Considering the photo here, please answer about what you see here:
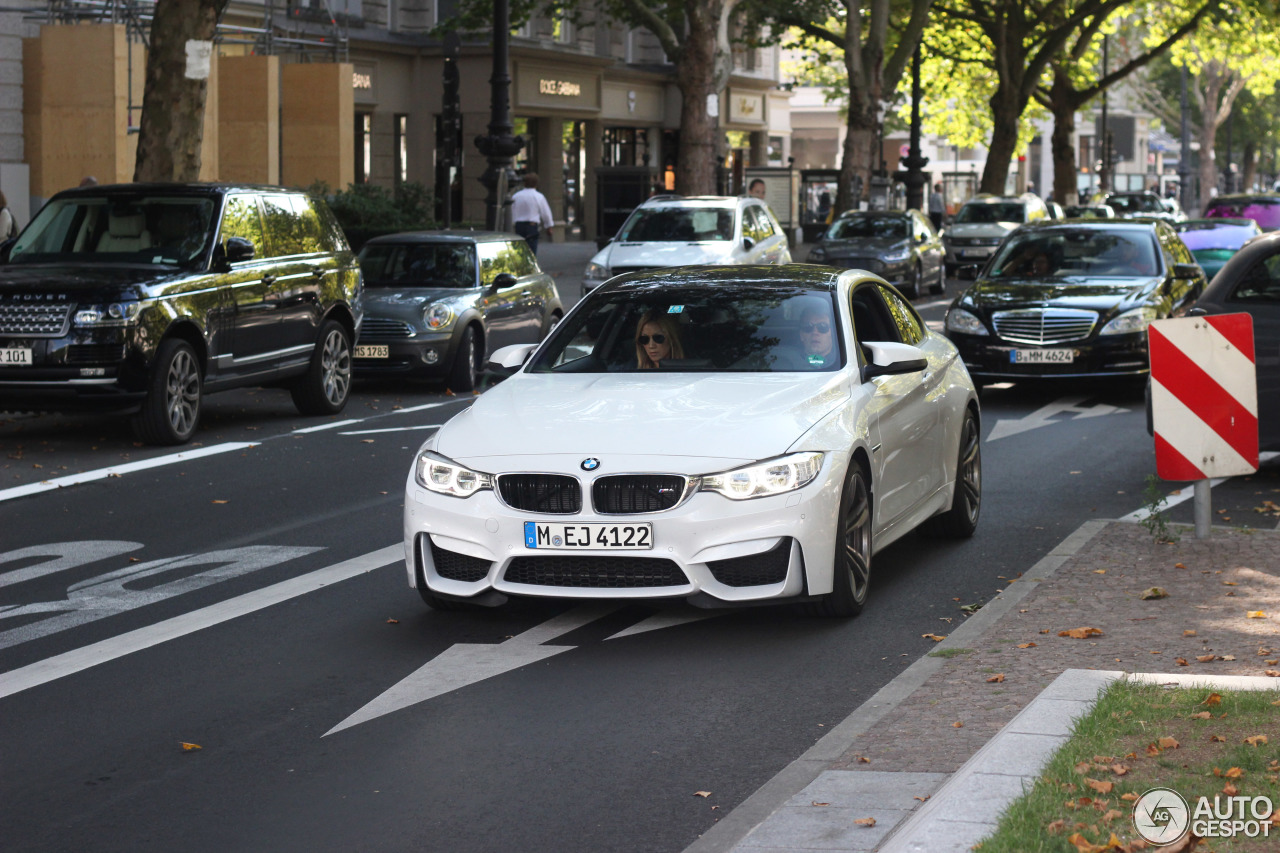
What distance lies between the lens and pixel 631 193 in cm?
4359

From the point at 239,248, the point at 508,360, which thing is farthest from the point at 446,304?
the point at 508,360

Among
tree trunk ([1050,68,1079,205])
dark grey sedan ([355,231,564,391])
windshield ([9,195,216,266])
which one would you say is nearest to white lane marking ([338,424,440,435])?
windshield ([9,195,216,266])

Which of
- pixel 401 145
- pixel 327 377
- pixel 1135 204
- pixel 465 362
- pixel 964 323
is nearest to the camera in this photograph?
pixel 327 377

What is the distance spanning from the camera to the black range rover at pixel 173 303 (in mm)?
13117

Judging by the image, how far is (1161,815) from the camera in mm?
4613

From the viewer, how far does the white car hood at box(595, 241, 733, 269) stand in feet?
82.4

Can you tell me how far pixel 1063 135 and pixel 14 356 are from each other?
4927 centimetres

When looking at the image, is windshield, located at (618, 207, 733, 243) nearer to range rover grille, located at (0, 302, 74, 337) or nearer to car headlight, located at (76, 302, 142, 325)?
car headlight, located at (76, 302, 142, 325)

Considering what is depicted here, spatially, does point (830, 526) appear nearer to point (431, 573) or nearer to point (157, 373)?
point (431, 573)

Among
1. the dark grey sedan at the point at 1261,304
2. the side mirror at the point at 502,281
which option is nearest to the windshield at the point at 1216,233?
the side mirror at the point at 502,281

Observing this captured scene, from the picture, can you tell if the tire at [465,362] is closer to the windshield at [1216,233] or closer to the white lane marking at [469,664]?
the white lane marking at [469,664]

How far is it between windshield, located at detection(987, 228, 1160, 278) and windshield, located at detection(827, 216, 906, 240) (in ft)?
47.1

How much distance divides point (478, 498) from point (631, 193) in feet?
121

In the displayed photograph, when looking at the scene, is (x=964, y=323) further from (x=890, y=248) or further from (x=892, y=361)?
(x=890, y=248)
